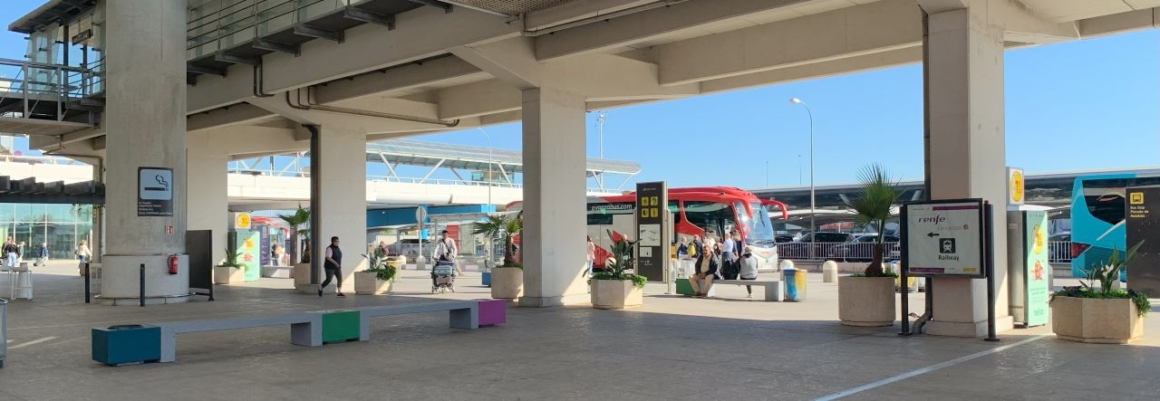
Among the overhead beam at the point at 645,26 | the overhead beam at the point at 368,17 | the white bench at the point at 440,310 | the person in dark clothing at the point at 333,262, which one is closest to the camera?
the white bench at the point at 440,310

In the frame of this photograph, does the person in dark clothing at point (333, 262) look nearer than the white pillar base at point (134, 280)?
No

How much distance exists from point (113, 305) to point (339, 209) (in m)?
7.57

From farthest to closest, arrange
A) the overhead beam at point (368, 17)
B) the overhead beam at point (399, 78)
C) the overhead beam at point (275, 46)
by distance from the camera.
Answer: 1. the overhead beam at point (275, 46)
2. the overhead beam at point (399, 78)
3. the overhead beam at point (368, 17)

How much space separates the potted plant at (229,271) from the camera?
3141 centimetres

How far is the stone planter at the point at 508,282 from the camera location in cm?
2064

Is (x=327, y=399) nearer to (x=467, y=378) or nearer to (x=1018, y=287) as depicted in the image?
(x=467, y=378)

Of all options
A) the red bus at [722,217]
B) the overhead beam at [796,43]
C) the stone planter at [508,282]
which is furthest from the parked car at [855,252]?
the stone planter at [508,282]

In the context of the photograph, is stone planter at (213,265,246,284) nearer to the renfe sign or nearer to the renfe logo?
the renfe sign

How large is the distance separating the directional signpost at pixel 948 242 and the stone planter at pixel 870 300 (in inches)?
25.5

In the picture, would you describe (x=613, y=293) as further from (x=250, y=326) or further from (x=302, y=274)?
(x=302, y=274)

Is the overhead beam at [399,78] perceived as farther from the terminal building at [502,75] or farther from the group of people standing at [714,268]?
the group of people standing at [714,268]

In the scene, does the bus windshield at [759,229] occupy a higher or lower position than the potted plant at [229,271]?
higher

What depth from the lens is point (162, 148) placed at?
1983cm

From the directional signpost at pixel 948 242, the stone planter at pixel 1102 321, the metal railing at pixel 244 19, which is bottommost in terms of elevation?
the stone planter at pixel 1102 321
